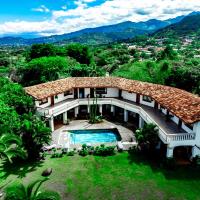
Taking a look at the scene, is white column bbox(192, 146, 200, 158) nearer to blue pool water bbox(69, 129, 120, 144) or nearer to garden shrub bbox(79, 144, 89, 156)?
blue pool water bbox(69, 129, 120, 144)

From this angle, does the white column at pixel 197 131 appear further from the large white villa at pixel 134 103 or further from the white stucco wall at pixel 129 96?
the white stucco wall at pixel 129 96

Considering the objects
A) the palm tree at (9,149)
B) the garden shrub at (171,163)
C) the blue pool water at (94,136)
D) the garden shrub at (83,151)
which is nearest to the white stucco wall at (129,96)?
the blue pool water at (94,136)

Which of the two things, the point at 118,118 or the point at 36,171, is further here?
the point at 118,118

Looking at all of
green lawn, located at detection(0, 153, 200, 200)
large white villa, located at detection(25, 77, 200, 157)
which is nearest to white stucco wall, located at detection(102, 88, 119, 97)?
large white villa, located at detection(25, 77, 200, 157)

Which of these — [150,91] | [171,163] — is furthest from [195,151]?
[150,91]

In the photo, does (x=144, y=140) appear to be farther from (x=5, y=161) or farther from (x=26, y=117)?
(x=5, y=161)

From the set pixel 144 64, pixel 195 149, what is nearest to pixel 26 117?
pixel 195 149
